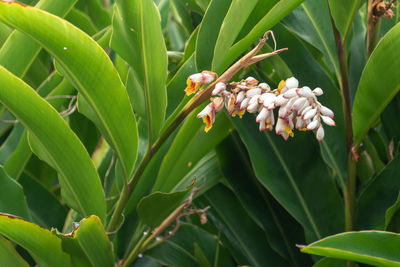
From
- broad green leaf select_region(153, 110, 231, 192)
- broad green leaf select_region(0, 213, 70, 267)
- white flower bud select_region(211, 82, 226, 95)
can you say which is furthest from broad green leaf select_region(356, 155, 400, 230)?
broad green leaf select_region(0, 213, 70, 267)

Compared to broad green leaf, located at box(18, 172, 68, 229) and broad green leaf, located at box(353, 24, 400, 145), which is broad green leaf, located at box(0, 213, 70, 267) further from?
broad green leaf, located at box(353, 24, 400, 145)

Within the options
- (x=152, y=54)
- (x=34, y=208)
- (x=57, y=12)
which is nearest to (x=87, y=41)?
(x=152, y=54)

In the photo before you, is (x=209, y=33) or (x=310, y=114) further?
(x=209, y=33)

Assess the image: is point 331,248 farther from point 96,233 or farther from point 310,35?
point 310,35

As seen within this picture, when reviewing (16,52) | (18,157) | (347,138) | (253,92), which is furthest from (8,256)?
(347,138)

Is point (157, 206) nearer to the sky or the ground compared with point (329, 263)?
nearer to the sky

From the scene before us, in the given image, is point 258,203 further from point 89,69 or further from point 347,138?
point 89,69

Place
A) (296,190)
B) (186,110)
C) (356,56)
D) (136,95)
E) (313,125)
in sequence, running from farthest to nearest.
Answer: (356,56)
(296,190)
(136,95)
(186,110)
(313,125)
